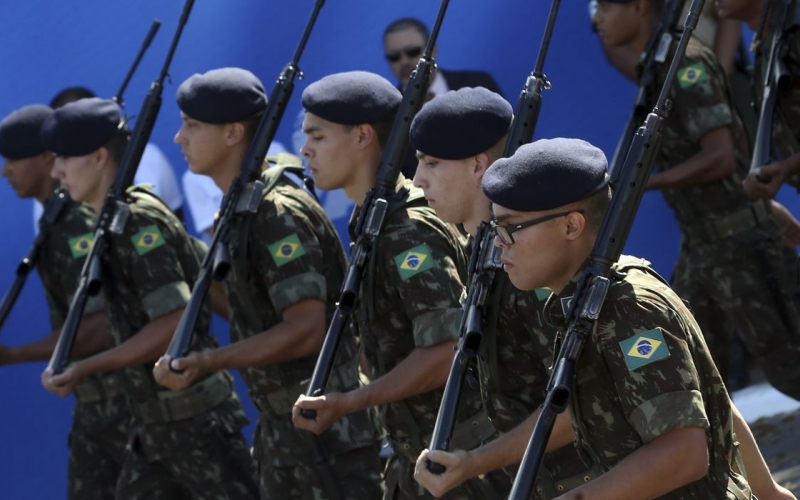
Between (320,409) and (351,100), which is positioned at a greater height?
(351,100)

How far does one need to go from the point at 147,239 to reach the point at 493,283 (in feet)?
6.79

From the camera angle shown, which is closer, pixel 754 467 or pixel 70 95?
pixel 754 467

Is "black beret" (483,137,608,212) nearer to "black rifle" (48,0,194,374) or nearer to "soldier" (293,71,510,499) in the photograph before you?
"soldier" (293,71,510,499)

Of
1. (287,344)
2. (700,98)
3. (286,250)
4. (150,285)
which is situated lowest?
(150,285)

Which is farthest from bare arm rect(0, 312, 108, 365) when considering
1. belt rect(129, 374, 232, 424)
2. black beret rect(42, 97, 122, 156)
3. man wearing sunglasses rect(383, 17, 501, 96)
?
man wearing sunglasses rect(383, 17, 501, 96)

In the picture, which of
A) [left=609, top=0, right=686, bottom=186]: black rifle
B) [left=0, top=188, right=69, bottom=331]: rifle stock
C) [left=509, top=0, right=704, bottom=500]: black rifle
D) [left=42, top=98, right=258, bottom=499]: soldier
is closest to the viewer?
[left=509, top=0, right=704, bottom=500]: black rifle

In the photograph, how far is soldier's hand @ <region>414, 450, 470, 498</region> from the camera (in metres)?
3.57

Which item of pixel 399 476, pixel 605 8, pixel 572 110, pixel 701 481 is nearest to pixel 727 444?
pixel 701 481

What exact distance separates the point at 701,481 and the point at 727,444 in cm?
11

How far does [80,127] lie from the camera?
618 centimetres

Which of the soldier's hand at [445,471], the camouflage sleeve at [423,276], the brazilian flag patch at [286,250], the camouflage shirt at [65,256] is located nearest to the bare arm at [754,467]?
the soldier's hand at [445,471]

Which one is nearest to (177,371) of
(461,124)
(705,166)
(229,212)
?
(229,212)

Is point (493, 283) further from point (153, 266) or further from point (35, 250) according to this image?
point (35, 250)

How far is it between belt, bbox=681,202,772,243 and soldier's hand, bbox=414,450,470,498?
3.12 m
